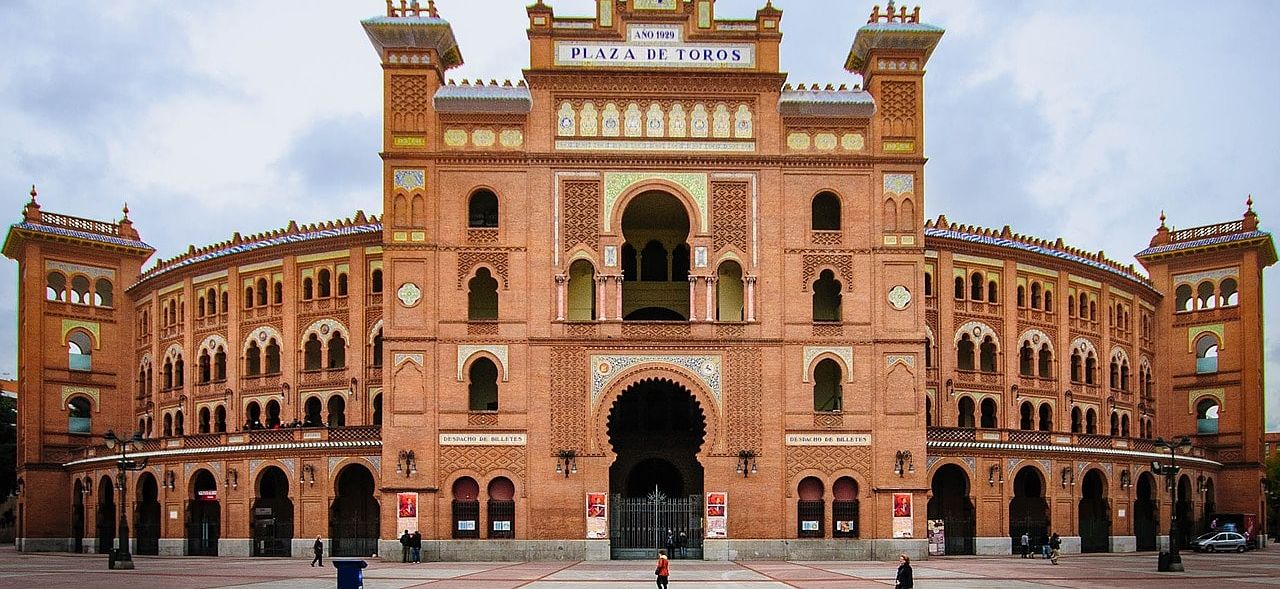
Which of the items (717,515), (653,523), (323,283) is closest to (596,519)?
(653,523)

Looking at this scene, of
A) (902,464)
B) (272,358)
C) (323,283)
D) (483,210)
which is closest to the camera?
(902,464)

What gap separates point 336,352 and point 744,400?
20.6 meters

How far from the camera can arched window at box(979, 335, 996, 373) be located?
195 feet

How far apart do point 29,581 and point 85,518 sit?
26.4m

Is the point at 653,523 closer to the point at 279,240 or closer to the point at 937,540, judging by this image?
the point at 937,540

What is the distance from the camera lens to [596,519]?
45094mm

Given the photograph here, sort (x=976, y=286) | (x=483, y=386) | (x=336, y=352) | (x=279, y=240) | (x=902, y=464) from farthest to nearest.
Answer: (x=976, y=286), (x=279, y=240), (x=336, y=352), (x=483, y=386), (x=902, y=464)

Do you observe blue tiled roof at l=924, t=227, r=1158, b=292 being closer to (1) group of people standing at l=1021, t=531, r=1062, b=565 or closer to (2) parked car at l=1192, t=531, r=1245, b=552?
(2) parked car at l=1192, t=531, r=1245, b=552

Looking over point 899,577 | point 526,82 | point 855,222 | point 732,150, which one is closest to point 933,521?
point 855,222

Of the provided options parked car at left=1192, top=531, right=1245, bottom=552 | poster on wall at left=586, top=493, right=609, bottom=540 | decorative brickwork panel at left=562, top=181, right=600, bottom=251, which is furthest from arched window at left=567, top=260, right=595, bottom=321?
parked car at left=1192, top=531, right=1245, bottom=552

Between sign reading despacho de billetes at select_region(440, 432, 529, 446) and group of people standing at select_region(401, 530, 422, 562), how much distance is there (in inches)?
129

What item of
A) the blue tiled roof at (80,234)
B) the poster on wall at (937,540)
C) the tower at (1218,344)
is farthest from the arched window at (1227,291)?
the blue tiled roof at (80,234)

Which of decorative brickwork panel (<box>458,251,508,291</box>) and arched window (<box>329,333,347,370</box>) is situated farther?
arched window (<box>329,333,347,370</box>)

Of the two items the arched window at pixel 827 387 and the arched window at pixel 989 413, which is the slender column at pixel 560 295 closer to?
the arched window at pixel 827 387
